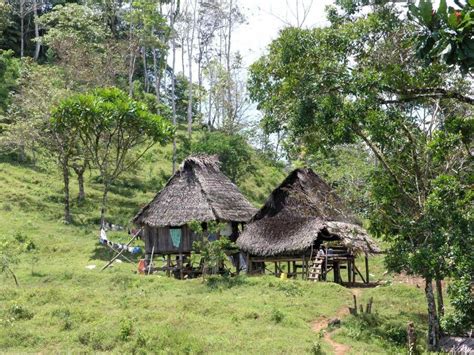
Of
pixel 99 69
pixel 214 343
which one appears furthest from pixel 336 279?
pixel 99 69

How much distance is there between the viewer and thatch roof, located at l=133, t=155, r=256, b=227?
24422 mm

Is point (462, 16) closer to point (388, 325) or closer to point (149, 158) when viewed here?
point (388, 325)

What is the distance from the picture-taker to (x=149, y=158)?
4069 cm

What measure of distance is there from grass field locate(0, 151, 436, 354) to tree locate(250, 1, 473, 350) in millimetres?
3075

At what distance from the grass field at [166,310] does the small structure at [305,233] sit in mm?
1975

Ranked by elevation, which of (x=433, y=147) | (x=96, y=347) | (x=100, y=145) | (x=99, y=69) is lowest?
(x=96, y=347)

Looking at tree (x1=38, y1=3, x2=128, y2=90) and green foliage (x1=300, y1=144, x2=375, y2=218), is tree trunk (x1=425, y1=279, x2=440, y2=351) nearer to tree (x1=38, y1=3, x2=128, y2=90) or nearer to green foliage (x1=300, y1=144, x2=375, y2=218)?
green foliage (x1=300, y1=144, x2=375, y2=218)

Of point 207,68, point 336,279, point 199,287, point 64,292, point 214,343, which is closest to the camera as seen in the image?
point 214,343

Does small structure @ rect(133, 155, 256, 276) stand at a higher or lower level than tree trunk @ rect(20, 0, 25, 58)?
lower

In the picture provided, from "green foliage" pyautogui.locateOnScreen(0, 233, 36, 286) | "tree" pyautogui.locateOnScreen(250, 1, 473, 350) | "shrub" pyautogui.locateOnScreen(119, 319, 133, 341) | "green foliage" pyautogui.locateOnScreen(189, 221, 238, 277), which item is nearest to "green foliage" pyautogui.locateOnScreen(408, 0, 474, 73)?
"tree" pyautogui.locateOnScreen(250, 1, 473, 350)

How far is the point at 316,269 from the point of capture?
71.1 feet

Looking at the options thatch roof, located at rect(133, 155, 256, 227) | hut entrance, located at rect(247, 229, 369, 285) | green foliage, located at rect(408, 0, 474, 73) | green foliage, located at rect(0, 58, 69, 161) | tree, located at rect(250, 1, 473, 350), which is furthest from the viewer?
green foliage, located at rect(0, 58, 69, 161)

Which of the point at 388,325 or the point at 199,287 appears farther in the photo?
the point at 199,287

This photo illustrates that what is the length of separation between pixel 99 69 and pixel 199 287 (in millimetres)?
22229
